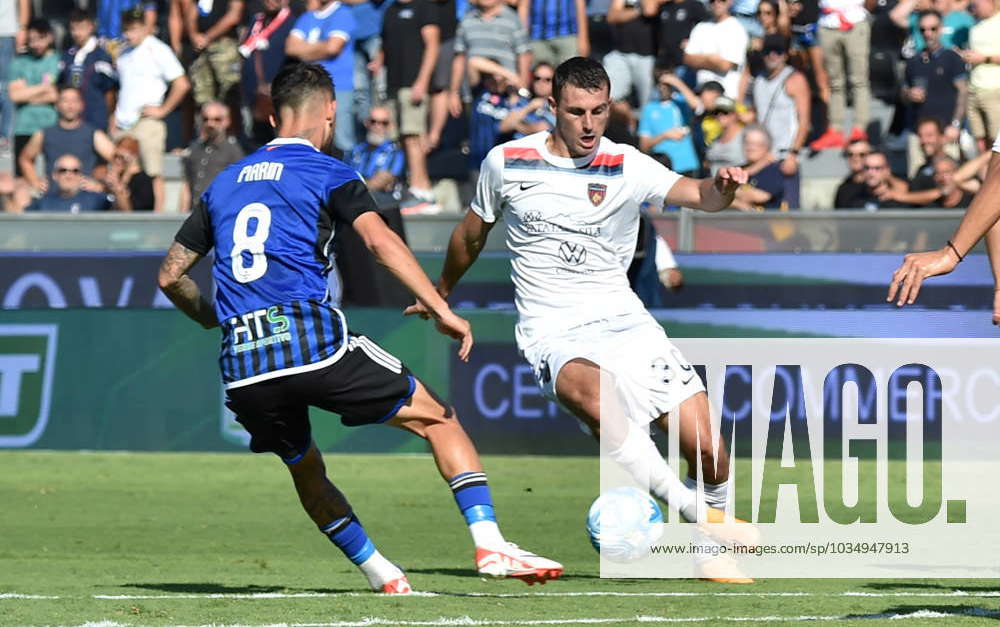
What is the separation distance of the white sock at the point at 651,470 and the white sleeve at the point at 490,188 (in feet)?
3.89

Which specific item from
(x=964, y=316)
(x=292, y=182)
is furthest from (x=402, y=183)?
(x=292, y=182)

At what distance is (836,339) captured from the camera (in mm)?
14125

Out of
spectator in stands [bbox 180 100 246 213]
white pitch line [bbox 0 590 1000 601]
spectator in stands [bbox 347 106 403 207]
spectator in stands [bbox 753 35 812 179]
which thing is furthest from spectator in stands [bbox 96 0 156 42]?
white pitch line [bbox 0 590 1000 601]

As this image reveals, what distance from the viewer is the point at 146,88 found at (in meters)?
18.8

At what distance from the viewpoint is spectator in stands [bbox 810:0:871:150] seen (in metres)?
17.8

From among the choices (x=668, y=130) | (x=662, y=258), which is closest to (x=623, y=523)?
(x=662, y=258)

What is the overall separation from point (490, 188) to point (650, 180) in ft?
2.49

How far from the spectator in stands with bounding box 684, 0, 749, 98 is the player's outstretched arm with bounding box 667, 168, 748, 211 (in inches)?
371

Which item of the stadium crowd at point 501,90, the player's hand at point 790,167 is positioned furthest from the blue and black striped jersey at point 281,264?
the player's hand at point 790,167

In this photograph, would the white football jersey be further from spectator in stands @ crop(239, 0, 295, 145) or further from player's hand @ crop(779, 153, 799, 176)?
spectator in stands @ crop(239, 0, 295, 145)

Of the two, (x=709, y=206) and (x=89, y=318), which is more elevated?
(x=709, y=206)

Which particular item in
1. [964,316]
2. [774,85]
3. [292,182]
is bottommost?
[964,316]

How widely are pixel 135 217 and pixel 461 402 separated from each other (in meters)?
3.17

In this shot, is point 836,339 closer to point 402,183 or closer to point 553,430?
point 553,430
